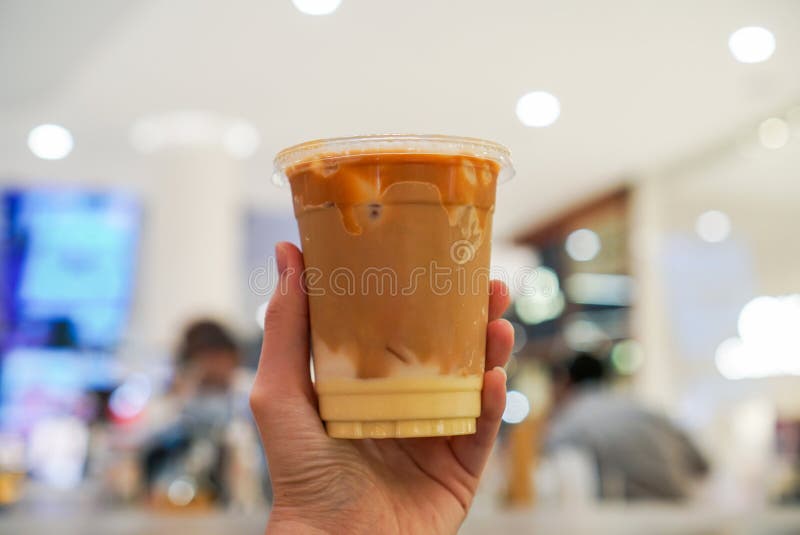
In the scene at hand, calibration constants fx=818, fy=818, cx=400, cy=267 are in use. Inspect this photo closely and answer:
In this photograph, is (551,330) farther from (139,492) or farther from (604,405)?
(139,492)

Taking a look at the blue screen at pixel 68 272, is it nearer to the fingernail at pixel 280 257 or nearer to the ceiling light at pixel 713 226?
Result: the ceiling light at pixel 713 226

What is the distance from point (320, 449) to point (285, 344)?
10cm

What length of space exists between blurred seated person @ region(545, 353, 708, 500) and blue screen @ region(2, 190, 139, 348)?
3.90m

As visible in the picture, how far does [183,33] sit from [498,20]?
2418 millimetres

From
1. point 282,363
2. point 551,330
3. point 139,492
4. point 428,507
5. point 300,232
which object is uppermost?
point 551,330

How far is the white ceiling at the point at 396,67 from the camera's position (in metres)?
2.31

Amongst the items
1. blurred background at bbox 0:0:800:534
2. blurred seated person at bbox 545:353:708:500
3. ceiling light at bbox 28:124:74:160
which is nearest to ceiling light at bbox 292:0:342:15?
blurred background at bbox 0:0:800:534

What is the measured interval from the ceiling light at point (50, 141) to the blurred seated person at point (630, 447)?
440 cm

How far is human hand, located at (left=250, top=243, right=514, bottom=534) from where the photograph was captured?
2.52ft

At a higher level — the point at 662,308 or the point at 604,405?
the point at 662,308

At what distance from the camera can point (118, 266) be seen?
19.9ft

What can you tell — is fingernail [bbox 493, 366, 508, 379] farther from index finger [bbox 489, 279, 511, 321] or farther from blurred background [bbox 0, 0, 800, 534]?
blurred background [bbox 0, 0, 800, 534]

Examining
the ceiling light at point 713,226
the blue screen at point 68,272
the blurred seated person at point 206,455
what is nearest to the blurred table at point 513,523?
the blurred seated person at point 206,455

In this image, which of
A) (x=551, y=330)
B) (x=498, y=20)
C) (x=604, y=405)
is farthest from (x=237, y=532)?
(x=551, y=330)
